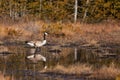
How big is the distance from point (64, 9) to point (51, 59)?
842 inches

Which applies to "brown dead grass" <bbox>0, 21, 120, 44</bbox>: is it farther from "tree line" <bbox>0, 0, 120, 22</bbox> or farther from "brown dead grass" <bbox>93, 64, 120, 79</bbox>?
"brown dead grass" <bbox>93, 64, 120, 79</bbox>

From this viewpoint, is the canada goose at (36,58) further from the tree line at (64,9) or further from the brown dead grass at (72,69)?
the tree line at (64,9)

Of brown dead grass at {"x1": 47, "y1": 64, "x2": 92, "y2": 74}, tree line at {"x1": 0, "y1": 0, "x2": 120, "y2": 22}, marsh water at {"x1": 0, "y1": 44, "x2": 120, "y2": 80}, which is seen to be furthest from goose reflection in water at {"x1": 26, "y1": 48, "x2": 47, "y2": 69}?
tree line at {"x1": 0, "y1": 0, "x2": 120, "y2": 22}

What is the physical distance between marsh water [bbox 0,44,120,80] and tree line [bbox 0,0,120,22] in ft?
44.3

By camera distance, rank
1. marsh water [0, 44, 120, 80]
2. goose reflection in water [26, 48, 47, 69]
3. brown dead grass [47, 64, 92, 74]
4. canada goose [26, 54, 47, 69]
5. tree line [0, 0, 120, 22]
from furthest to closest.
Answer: tree line [0, 0, 120, 22]
canada goose [26, 54, 47, 69]
goose reflection in water [26, 48, 47, 69]
brown dead grass [47, 64, 92, 74]
marsh water [0, 44, 120, 80]

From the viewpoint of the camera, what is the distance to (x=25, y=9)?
4134 cm

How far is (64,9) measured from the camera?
38219mm

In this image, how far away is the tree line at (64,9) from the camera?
3694 cm

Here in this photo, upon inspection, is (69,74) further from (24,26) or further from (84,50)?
(24,26)

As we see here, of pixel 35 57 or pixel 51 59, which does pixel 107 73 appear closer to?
pixel 51 59

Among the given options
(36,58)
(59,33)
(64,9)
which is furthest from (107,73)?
(64,9)

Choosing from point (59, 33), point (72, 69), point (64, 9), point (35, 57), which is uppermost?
point (72, 69)

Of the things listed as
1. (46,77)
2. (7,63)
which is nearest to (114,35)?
(7,63)

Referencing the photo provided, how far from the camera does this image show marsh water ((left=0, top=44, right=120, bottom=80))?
1306cm
